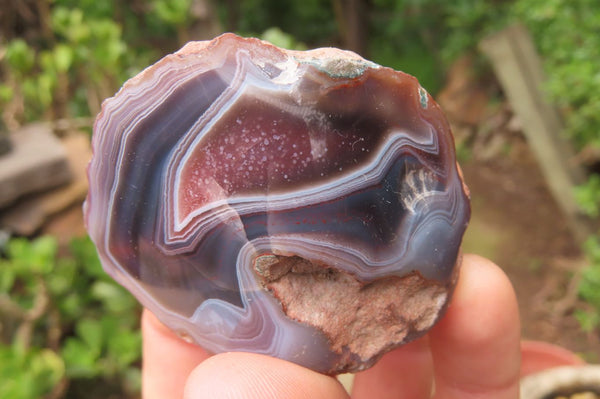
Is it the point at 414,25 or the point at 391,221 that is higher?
the point at 391,221

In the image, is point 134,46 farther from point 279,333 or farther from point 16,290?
point 279,333

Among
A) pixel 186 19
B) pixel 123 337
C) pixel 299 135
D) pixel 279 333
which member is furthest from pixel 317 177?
pixel 186 19

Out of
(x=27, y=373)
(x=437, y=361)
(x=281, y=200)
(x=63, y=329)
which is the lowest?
(x=63, y=329)

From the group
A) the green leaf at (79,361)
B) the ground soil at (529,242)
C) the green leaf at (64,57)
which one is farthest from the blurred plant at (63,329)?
the ground soil at (529,242)

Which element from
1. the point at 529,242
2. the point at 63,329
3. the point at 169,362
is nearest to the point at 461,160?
the point at 529,242

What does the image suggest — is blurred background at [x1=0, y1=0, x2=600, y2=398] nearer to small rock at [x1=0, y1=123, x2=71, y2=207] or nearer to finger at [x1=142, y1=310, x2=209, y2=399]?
small rock at [x1=0, y1=123, x2=71, y2=207]

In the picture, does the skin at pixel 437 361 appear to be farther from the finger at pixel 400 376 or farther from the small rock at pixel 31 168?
the small rock at pixel 31 168

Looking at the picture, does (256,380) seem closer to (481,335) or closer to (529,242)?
(481,335)
